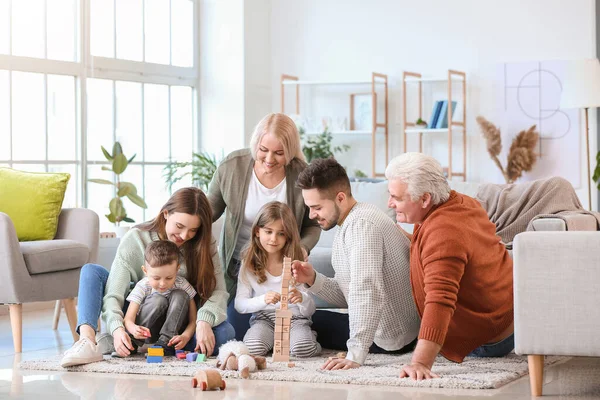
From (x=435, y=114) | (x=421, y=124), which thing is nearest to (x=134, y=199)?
(x=421, y=124)

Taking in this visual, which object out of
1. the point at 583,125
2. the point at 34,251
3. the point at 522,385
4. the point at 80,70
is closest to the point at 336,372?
the point at 522,385

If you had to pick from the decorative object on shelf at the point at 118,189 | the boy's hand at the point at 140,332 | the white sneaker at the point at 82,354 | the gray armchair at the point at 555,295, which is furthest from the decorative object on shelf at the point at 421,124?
the gray armchair at the point at 555,295

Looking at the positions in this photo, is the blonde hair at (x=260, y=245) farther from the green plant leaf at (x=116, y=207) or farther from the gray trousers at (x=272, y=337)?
the green plant leaf at (x=116, y=207)

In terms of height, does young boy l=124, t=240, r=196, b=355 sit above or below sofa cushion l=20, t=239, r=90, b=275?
below

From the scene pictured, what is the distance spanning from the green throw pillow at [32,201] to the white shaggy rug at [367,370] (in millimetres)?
1236

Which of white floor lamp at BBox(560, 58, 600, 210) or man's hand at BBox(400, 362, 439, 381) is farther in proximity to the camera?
white floor lamp at BBox(560, 58, 600, 210)

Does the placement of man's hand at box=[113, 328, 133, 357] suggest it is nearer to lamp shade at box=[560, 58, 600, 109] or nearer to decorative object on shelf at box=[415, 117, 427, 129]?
lamp shade at box=[560, 58, 600, 109]

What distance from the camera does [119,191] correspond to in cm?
661

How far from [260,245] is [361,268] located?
67 cm

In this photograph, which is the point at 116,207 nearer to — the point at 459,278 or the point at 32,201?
the point at 32,201

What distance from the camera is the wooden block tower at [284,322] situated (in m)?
3.48

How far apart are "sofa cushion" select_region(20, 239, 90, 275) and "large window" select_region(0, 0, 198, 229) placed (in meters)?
1.73

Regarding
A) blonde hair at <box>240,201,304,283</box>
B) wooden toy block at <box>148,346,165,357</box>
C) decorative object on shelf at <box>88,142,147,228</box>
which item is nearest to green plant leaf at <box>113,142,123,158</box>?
decorative object on shelf at <box>88,142,147,228</box>

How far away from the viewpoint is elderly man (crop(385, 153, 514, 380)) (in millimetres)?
3045
